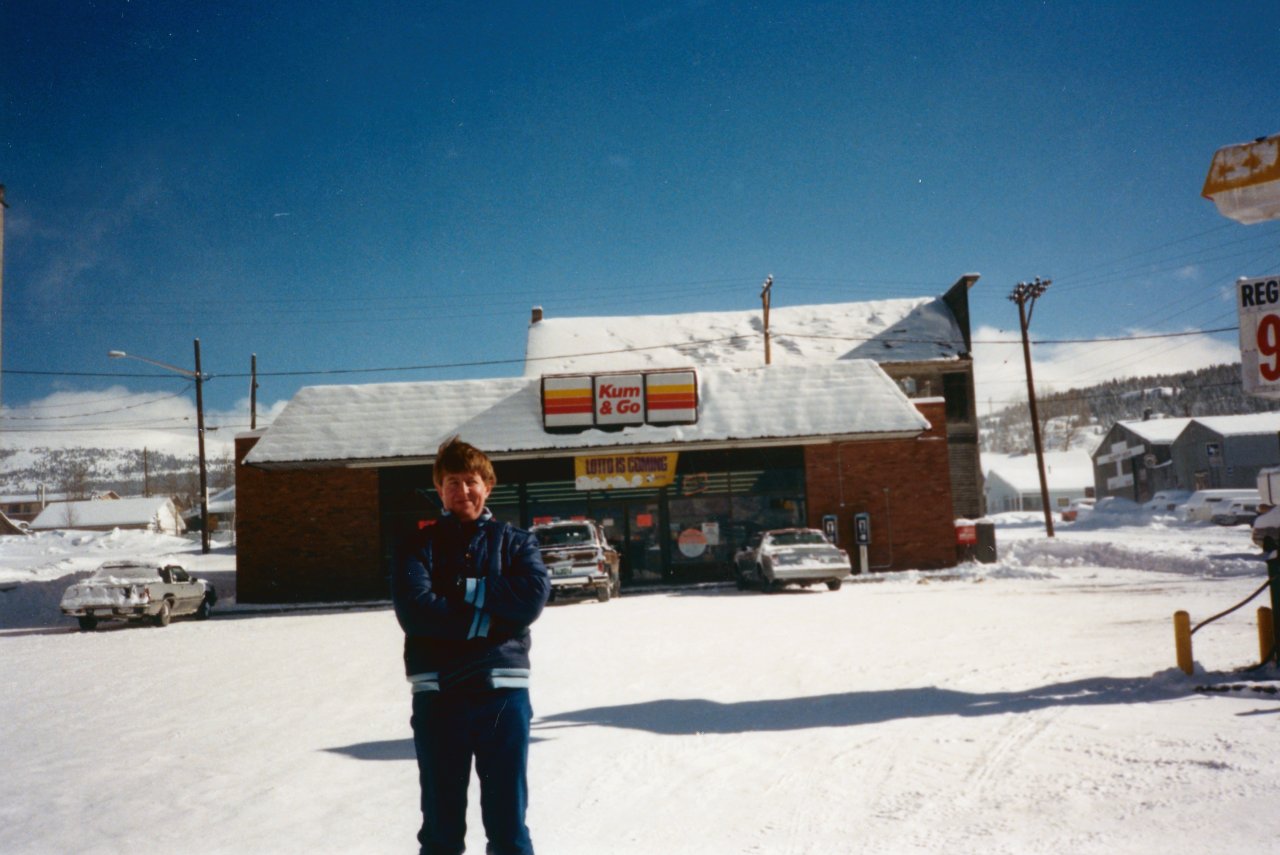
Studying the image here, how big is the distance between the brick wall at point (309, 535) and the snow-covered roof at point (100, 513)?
9474cm

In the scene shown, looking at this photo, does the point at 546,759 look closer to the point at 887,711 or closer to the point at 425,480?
the point at 887,711

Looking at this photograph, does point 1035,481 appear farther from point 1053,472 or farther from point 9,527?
point 9,527

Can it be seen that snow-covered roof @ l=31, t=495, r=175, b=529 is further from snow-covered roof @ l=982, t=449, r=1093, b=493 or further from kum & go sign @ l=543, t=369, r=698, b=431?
kum & go sign @ l=543, t=369, r=698, b=431

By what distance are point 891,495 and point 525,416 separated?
10.5 meters

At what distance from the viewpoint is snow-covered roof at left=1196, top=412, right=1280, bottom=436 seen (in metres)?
62.7

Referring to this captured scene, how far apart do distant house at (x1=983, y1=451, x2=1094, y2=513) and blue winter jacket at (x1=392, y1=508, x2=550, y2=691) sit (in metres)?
96.3

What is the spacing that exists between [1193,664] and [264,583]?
23698 millimetres

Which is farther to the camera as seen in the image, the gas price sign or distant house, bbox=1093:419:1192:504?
distant house, bbox=1093:419:1192:504

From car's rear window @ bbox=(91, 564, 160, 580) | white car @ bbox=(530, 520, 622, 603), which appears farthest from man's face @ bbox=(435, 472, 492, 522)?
Result: car's rear window @ bbox=(91, 564, 160, 580)

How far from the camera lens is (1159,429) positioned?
7431 centimetres

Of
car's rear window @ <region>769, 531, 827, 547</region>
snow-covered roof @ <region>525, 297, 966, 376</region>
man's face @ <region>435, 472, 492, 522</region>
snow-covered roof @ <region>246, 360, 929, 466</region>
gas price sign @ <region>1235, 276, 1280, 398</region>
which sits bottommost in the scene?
car's rear window @ <region>769, 531, 827, 547</region>

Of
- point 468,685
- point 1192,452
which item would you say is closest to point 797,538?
point 468,685

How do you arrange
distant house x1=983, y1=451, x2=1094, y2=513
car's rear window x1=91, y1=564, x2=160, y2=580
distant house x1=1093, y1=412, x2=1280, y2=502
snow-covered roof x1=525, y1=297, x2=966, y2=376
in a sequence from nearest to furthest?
car's rear window x1=91, y1=564, x2=160, y2=580 → snow-covered roof x1=525, y1=297, x2=966, y2=376 → distant house x1=1093, y1=412, x2=1280, y2=502 → distant house x1=983, y1=451, x2=1094, y2=513

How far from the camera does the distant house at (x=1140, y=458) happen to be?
7225cm
